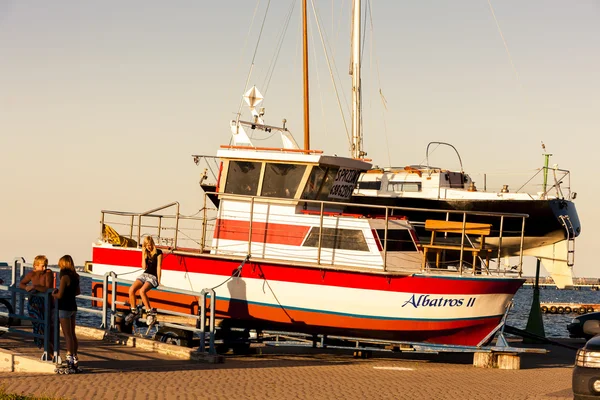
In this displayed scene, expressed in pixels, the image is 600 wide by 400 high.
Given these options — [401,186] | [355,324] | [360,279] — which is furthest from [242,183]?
[401,186]

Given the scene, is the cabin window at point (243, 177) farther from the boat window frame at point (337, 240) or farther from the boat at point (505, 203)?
the boat at point (505, 203)

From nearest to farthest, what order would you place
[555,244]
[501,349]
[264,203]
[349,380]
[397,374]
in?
[349,380] < [397,374] < [501,349] < [264,203] < [555,244]

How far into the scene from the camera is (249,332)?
66.4ft

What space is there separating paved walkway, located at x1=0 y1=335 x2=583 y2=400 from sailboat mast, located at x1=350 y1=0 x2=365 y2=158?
10841 millimetres

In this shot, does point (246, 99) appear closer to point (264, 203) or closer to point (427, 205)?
point (264, 203)

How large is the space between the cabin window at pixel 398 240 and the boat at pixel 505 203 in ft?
36.4

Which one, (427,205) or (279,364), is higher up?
(427,205)

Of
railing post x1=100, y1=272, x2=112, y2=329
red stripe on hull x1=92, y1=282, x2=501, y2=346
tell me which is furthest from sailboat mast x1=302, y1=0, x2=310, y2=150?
railing post x1=100, y1=272, x2=112, y2=329

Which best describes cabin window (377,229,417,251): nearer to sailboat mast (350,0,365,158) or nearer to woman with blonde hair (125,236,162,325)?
woman with blonde hair (125,236,162,325)

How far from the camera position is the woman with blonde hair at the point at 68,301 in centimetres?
1439

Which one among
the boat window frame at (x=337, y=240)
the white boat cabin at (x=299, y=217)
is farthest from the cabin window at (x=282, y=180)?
the boat window frame at (x=337, y=240)

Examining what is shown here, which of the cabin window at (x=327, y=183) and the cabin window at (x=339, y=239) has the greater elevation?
the cabin window at (x=327, y=183)

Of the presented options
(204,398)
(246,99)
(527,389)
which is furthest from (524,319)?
(204,398)

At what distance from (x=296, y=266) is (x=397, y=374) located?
356 cm
